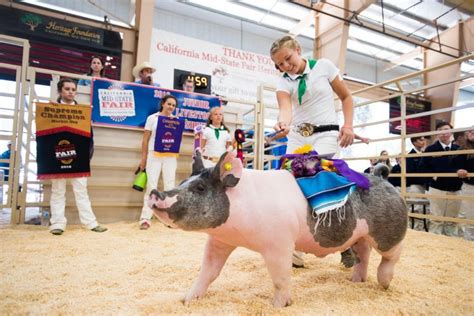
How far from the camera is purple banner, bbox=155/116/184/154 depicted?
3431 mm

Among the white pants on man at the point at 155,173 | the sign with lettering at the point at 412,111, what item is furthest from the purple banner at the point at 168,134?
the sign with lettering at the point at 412,111

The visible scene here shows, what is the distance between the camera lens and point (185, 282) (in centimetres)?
162

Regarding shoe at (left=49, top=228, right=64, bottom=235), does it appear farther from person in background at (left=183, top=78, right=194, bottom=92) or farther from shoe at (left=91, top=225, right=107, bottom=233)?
person in background at (left=183, top=78, right=194, bottom=92)

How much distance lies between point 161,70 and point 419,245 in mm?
5788

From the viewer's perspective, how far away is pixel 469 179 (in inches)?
131

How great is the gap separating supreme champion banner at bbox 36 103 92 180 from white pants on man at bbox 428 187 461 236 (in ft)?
12.4

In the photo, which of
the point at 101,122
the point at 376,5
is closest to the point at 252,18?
the point at 376,5

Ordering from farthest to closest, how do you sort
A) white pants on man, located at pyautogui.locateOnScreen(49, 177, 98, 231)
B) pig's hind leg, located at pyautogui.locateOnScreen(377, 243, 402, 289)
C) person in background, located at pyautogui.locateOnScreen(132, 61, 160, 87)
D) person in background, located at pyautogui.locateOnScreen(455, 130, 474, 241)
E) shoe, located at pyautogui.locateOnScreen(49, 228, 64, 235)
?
person in background, located at pyautogui.locateOnScreen(132, 61, 160, 87) < person in background, located at pyautogui.locateOnScreen(455, 130, 474, 241) < white pants on man, located at pyautogui.locateOnScreen(49, 177, 98, 231) < shoe, located at pyautogui.locateOnScreen(49, 228, 64, 235) < pig's hind leg, located at pyautogui.locateOnScreen(377, 243, 402, 289)

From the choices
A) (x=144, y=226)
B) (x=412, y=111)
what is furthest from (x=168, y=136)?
(x=412, y=111)

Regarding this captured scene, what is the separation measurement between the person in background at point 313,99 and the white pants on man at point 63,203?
2334 millimetres

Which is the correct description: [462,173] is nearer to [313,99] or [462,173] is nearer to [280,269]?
[313,99]

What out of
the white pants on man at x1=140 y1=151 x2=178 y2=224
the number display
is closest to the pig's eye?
the white pants on man at x1=140 y1=151 x2=178 y2=224

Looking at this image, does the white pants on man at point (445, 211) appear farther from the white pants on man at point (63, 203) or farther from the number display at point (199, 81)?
the white pants on man at point (63, 203)

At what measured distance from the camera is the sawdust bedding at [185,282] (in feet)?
4.21
